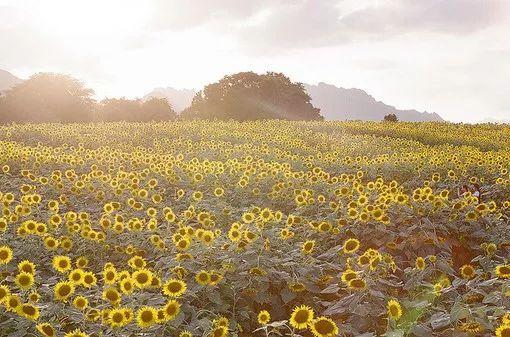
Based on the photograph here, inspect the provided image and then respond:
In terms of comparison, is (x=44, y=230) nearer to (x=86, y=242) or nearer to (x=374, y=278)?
(x=86, y=242)

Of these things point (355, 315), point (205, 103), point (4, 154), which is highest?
point (205, 103)

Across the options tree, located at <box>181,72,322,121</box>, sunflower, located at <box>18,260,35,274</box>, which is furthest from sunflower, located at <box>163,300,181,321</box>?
tree, located at <box>181,72,322,121</box>

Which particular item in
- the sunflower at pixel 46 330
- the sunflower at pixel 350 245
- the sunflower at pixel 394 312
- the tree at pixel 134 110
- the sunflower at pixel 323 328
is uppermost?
the tree at pixel 134 110

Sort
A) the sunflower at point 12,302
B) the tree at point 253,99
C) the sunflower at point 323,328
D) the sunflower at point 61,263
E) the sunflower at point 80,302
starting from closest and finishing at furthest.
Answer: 1. the sunflower at point 323,328
2. the sunflower at point 12,302
3. the sunflower at point 80,302
4. the sunflower at point 61,263
5. the tree at point 253,99

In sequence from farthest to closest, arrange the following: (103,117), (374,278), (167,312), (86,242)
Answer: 1. (103,117)
2. (86,242)
3. (374,278)
4. (167,312)

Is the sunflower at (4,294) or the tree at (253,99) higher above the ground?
the tree at (253,99)

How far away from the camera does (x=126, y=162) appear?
10828mm

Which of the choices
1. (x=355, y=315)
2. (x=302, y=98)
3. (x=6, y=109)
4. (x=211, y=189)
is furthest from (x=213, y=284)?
(x=302, y=98)

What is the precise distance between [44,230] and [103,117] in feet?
148

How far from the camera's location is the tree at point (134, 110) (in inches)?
1874

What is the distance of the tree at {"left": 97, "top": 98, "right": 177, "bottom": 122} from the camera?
A: 47594 millimetres

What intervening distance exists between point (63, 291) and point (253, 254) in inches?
69.1

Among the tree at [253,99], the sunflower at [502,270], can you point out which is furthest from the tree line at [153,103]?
the sunflower at [502,270]

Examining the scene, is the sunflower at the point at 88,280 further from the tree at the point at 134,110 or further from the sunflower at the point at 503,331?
the tree at the point at 134,110
